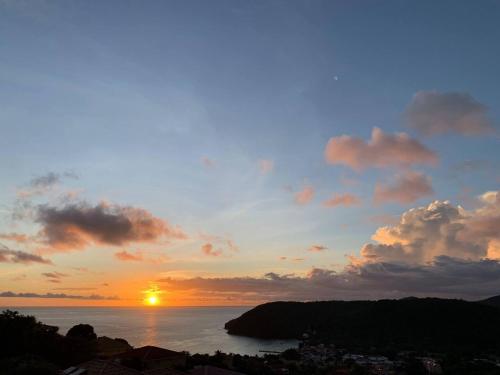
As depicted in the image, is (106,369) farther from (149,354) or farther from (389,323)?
(389,323)

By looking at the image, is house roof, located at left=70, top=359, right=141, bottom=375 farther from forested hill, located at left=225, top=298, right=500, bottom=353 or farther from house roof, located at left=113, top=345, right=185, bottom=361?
forested hill, located at left=225, top=298, right=500, bottom=353

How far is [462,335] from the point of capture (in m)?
121

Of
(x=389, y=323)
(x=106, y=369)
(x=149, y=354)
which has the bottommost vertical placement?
(x=389, y=323)

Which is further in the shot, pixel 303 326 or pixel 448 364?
pixel 303 326

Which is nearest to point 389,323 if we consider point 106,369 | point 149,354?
point 149,354

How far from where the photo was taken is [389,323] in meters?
139

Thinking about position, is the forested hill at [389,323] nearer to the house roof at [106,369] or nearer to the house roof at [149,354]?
the house roof at [149,354]

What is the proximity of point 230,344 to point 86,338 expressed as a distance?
298 ft

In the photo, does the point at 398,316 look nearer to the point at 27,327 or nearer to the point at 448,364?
the point at 448,364

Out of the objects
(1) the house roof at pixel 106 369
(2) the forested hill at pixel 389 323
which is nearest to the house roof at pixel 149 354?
(1) the house roof at pixel 106 369

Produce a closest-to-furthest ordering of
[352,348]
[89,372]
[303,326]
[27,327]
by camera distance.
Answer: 1. [89,372]
2. [27,327]
3. [352,348]
4. [303,326]

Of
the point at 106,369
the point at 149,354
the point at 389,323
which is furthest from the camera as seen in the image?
the point at 389,323

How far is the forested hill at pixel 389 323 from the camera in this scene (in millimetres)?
118938

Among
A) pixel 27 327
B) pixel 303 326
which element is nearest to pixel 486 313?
pixel 303 326
